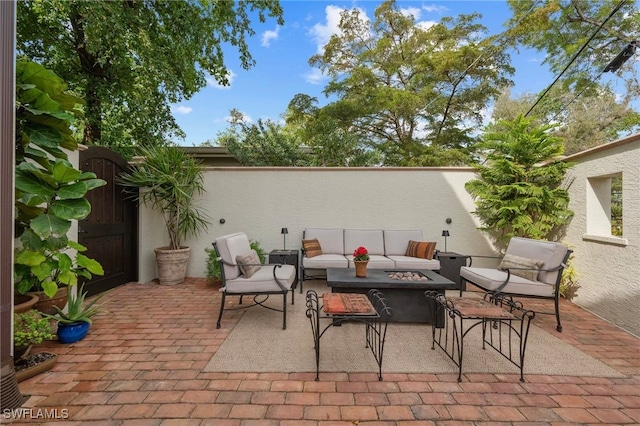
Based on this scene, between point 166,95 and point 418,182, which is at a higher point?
point 166,95

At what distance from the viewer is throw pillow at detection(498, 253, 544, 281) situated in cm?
338

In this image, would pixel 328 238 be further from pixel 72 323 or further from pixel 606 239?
pixel 606 239

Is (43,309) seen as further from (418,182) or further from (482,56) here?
(482,56)

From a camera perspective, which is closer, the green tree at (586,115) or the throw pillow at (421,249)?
the throw pillow at (421,249)

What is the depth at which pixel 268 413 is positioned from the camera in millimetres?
1756

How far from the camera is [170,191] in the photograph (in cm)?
486

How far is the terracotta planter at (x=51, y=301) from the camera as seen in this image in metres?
2.65

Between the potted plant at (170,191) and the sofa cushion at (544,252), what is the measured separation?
5241mm

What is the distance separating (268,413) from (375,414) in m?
0.68

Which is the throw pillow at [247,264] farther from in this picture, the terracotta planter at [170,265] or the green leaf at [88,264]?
the terracotta planter at [170,265]

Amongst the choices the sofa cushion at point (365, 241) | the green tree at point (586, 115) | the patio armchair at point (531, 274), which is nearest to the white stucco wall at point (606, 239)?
the patio armchair at point (531, 274)

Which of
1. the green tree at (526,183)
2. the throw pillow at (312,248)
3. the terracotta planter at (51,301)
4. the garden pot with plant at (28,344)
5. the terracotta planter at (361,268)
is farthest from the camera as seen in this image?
the throw pillow at (312,248)

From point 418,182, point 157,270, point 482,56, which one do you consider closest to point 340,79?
point 482,56

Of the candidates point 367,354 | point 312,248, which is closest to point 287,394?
point 367,354
